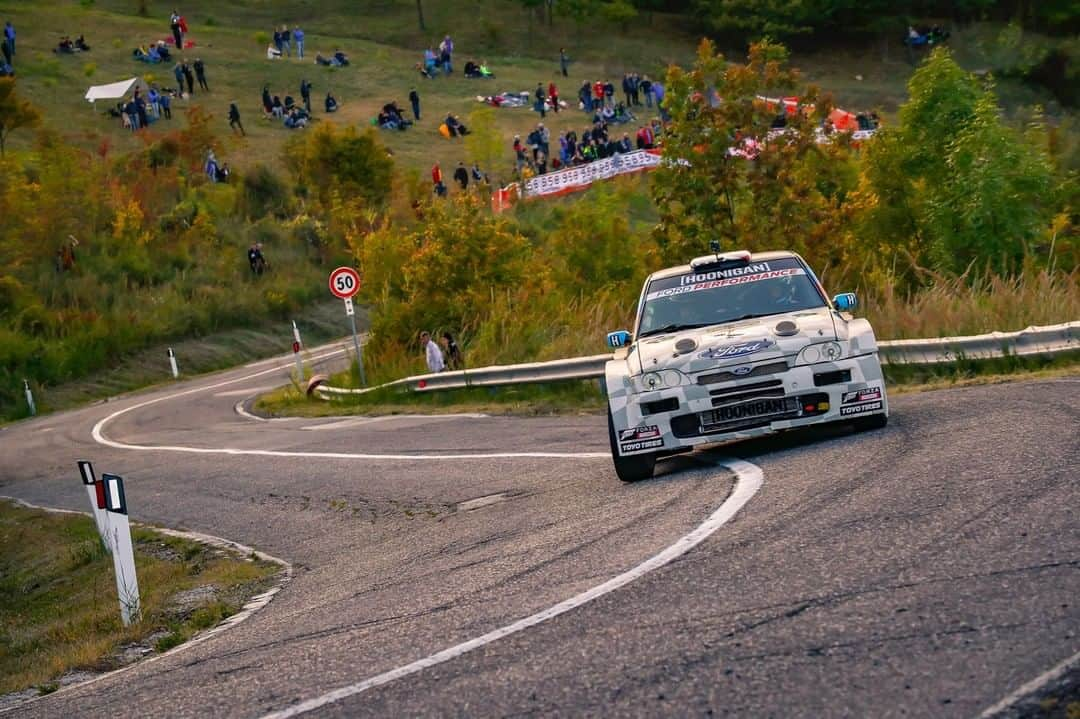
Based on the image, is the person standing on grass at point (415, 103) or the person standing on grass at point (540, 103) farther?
the person standing on grass at point (415, 103)

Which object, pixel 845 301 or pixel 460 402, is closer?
pixel 845 301

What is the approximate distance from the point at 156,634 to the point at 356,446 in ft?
31.2

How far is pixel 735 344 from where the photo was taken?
10.8 m

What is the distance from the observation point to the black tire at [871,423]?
1086 cm

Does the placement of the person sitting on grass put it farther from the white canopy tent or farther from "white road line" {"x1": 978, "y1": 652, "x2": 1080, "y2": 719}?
"white road line" {"x1": 978, "y1": 652, "x2": 1080, "y2": 719}

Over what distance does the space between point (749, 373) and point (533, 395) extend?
1106 cm

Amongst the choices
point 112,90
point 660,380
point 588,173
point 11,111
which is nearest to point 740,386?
point 660,380

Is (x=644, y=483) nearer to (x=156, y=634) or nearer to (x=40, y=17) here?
(x=156, y=634)

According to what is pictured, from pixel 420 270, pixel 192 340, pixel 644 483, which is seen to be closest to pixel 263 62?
pixel 192 340

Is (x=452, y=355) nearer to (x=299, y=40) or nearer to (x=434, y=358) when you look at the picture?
(x=434, y=358)

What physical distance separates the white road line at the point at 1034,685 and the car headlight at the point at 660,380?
5832 mm

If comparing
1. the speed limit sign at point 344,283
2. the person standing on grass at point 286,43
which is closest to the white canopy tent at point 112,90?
the person standing on grass at point 286,43

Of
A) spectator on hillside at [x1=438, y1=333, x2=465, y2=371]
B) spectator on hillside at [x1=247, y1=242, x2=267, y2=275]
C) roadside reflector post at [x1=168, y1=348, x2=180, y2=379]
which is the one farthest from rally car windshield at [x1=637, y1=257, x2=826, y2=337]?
spectator on hillside at [x1=247, y1=242, x2=267, y2=275]

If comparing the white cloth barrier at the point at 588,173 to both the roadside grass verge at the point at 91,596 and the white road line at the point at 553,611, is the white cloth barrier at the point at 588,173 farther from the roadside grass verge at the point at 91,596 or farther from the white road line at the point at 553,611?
the white road line at the point at 553,611
